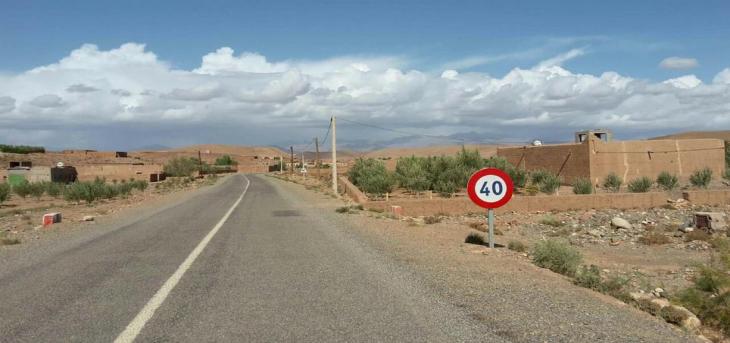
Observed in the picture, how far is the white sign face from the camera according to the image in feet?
37.3

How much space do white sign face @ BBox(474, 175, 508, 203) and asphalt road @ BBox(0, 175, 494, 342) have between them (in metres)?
2.31

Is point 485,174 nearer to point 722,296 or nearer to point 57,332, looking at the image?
point 722,296

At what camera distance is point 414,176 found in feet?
132

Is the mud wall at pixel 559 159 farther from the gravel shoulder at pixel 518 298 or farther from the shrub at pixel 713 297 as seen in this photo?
the shrub at pixel 713 297

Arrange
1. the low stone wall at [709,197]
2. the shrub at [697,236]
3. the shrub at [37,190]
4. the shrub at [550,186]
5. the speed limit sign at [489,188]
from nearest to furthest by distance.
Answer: the speed limit sign at [489,188] < the shrub at [697,236] < the low stone wall at [709,197] < the shrub at [550,186] < the shrub at [37,190]

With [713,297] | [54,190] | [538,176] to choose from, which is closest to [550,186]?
[538,176]

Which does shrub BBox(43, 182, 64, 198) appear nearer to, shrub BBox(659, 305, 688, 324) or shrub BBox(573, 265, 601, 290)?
shrub BBox(573, 265, 601, 290)

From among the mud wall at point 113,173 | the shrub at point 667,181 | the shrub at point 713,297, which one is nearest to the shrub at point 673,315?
the shrub at point 713,297

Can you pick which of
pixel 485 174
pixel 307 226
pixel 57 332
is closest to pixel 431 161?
pixel 307 226

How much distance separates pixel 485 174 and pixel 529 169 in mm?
36726

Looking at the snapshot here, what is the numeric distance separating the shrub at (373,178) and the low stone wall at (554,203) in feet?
41.7

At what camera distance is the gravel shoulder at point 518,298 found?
5867mm

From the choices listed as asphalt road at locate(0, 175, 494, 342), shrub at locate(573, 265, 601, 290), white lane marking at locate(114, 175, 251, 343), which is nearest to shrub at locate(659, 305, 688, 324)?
shrub at locate(573, 265, 601, 290)

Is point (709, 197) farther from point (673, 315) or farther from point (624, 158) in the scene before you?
point (673, 315)
